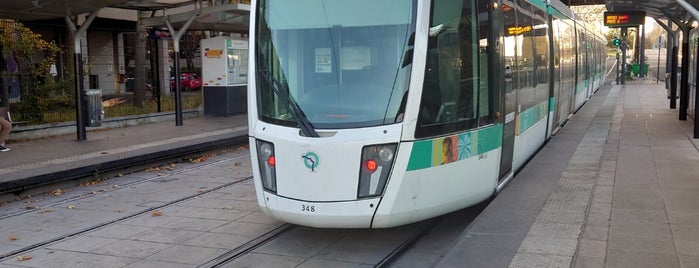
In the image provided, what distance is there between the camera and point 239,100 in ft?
71.8

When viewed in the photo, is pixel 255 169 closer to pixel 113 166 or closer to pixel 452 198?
pixel 452 198

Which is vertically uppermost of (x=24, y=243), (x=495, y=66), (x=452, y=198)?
(x=495, y=66)

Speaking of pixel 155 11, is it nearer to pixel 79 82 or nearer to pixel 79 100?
pixel 79 82

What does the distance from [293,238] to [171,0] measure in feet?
40.4

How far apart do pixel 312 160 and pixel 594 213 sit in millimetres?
3144

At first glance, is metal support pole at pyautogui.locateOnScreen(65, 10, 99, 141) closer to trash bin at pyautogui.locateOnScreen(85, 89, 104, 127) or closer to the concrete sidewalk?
trash bin at pyautogui.locateOnScreen(85, 89, 104, 127)

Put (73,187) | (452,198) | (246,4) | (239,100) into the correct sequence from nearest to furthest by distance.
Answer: (452,198), (73,187), (246,4), (239,100)

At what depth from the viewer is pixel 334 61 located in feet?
20.3

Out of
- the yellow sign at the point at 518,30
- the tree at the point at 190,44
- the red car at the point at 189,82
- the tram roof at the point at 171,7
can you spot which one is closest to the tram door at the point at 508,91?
the yellow sign at the point at 518,30

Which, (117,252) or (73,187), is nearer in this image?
(117,252)

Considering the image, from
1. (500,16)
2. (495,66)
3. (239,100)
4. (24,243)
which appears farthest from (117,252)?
(239,100)

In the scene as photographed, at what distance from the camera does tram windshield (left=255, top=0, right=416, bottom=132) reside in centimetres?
594

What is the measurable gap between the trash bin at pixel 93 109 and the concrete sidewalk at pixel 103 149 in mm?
400

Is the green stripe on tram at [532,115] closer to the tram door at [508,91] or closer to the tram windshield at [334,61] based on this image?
the tram door at [508,91]
